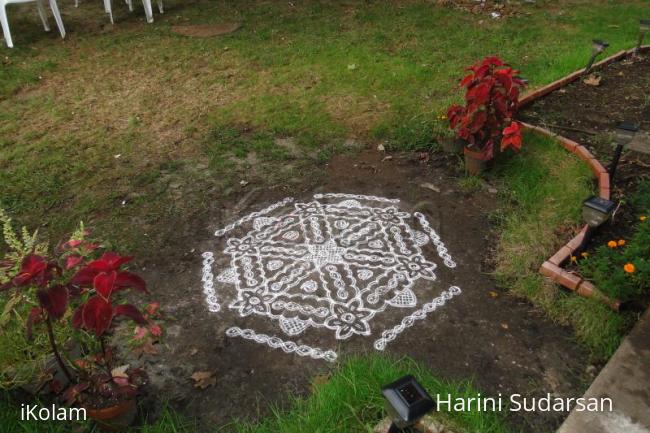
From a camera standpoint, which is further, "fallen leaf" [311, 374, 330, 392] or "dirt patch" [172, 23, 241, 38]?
"dirt patch" [172, 23, 241, 38]

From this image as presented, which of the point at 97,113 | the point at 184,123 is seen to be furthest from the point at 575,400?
the point at 97,113

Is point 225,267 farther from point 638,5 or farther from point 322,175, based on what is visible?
point 638,5

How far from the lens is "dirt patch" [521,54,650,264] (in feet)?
11.0

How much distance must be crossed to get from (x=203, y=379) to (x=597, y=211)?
7.34ft

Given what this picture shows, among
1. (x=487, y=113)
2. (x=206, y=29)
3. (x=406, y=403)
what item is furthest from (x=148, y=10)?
(x=406, y=403)

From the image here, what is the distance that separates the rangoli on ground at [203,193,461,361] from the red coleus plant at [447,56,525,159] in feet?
2.73

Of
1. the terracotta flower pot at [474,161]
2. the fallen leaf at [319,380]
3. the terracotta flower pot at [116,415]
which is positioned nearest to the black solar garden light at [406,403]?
the fallen leaf at [319,380]

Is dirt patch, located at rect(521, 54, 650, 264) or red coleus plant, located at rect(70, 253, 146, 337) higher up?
red coleus plant, located at rect(70, 253, 146, 337)

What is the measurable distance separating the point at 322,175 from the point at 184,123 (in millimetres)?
1720

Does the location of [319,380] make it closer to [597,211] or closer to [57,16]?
[597,211]

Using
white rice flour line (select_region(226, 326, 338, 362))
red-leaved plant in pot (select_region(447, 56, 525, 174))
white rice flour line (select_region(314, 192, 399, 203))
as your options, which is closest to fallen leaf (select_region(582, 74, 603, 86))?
red-leaved plant in pot (select_region(447, 56, 525, 174))

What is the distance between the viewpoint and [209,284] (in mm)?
3018

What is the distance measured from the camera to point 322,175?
405 centimetres

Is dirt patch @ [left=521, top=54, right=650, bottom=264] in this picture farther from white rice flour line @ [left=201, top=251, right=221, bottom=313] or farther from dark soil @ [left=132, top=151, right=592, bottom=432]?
white rice flour line @ [left=201, top=251, right=221, bottom=313]
